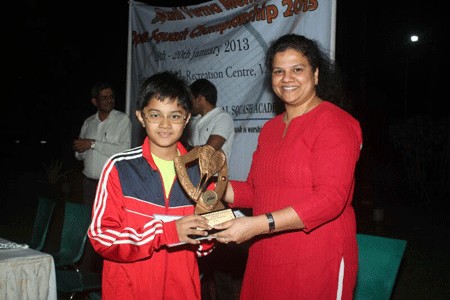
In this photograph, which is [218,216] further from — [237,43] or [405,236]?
[405,236]

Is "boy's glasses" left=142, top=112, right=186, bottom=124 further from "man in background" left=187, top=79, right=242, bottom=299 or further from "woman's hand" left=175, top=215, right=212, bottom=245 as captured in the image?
"man in background" left=187, top=79, right=242, bottom=299

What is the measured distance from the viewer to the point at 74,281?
3717mm

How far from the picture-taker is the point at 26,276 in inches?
102

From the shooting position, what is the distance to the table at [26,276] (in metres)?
2.51

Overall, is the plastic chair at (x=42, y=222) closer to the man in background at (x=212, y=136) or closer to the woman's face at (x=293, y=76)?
the man in background at (x=212, y=136)

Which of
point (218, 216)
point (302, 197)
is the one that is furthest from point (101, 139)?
point (302, 197)

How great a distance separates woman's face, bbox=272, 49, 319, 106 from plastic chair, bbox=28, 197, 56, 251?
9.31 ft

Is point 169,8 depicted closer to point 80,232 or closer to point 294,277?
point 80,232

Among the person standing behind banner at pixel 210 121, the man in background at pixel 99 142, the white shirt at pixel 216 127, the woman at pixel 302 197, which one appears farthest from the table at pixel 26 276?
the man in background at pixel 99 142

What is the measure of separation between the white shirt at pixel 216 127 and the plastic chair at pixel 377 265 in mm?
1687

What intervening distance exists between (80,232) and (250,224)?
2389 millimetres

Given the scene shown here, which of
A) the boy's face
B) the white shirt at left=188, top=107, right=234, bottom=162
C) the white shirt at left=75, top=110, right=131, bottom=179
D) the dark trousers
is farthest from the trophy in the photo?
the dark trousers

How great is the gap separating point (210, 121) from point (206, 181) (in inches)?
86.3

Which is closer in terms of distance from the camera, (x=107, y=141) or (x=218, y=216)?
(x=218, y=216)
